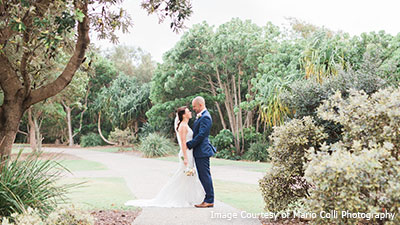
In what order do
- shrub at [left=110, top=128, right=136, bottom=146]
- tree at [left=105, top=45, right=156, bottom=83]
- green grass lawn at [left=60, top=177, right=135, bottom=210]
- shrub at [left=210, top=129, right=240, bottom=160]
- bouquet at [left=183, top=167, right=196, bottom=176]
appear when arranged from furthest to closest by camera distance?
1. tree at [left=105, top=45, right=156, bottom=83]
2. shrub at [left=110, top=128, right=136, bottom=146]
3. shrub at [left=210, top=129, right=240, bottom=160]
4. green grass lawn at [left=60, top=177, right=135, bottom=210]
5. bouquet at [left=183, top=167, right=196, bottom=176]

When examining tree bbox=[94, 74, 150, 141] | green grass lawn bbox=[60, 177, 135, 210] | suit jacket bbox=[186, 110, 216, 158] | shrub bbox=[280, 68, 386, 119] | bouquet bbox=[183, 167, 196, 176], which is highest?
tree bbox=[94, 74, 150, 141]

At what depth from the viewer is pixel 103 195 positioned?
7809mm

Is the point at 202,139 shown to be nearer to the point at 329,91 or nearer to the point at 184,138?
the point at 184,138

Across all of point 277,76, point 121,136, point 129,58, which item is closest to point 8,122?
point 277,76

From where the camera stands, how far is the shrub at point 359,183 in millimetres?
3117

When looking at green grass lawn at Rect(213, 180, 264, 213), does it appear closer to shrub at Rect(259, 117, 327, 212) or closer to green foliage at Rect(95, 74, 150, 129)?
shrub at Rect(259, 117, 327, 212)

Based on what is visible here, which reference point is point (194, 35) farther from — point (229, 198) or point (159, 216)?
point (159, 216)

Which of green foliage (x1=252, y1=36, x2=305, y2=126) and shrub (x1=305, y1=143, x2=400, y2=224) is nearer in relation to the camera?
shrub (x1=305, y1=143, x2=400, y2=224)

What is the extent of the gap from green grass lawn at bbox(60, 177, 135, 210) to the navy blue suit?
1.52m

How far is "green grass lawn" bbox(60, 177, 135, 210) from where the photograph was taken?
6.53 meters

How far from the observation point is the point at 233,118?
19578 mm

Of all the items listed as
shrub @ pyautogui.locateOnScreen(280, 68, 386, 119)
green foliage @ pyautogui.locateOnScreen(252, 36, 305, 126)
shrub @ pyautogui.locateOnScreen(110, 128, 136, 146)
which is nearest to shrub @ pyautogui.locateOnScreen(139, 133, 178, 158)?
shrub @ pyautogui.locateOnScreen(110, 128, 136, 146)

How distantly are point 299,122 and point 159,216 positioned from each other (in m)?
2.70

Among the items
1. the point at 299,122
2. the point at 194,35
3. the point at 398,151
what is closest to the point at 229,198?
the point at 299,122
